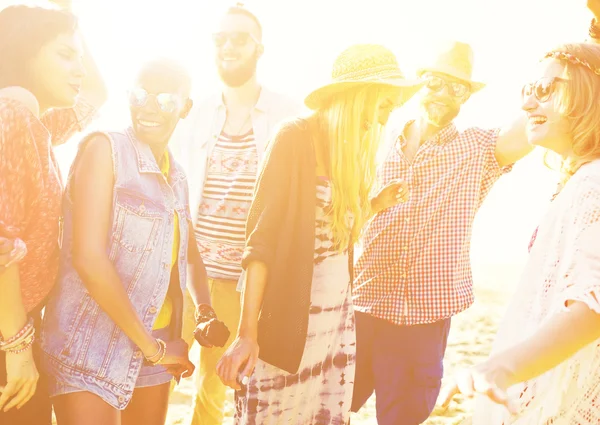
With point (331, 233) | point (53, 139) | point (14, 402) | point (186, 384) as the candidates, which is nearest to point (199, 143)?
point (53, 139)

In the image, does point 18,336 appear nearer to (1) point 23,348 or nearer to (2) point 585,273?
(1) point 23,348

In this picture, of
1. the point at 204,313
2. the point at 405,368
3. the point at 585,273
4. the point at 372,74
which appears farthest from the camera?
the point at 405,368

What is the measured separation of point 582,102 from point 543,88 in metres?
0.13

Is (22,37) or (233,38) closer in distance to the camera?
(22,37)

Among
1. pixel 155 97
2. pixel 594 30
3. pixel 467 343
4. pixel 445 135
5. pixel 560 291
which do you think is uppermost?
pixel 594 30

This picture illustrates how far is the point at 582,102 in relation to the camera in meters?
1.66

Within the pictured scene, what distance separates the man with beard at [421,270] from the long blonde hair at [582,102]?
117 centimetres

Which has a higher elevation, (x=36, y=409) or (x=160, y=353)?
(x=160, y=353)

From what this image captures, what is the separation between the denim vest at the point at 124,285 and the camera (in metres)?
1.80

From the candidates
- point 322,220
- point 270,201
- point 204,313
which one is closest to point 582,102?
point 322,220

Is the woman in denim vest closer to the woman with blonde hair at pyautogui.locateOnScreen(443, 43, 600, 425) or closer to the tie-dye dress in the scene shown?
the tie-dye dress

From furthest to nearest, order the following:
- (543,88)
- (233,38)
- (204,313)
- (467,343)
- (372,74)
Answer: (467,343)
(233,38)
(204,313)
(372,74)
(543,88)

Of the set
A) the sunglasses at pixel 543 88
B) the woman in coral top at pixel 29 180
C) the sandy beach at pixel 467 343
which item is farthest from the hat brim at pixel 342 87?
the sandy beach at pixel 467 343

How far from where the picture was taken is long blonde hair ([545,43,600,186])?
1633 millimetres
